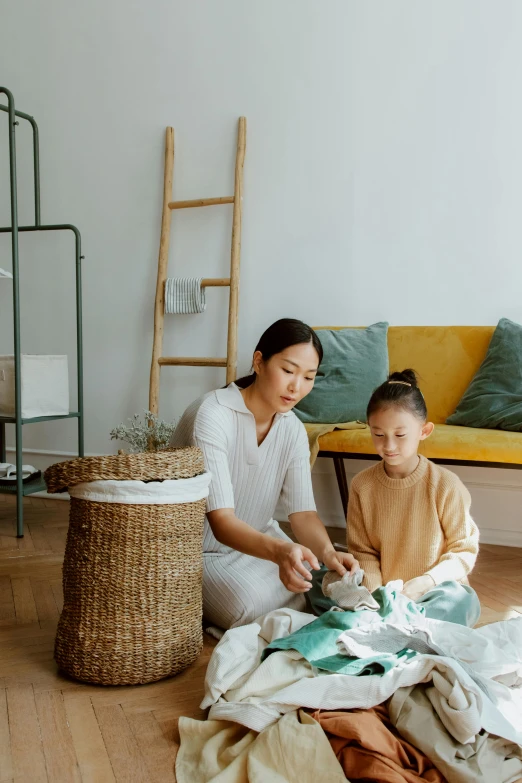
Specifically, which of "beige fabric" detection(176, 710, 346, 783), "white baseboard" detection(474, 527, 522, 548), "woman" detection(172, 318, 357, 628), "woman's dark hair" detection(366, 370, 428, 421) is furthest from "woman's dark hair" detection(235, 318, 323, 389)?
"white baseboard" detection(474, 527, 522, 548)

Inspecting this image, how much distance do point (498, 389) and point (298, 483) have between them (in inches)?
44.6

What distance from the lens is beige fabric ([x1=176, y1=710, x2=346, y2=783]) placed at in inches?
49.8

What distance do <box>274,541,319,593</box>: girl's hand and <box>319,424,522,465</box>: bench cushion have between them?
1134 mm

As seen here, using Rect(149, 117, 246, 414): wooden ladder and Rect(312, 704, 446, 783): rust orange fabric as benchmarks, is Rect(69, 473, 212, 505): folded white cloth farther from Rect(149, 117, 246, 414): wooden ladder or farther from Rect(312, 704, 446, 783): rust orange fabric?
Rect(149, 117, 246, 414): wooden ladder

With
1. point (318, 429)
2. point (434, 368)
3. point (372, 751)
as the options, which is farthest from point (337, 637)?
point (434, 368)

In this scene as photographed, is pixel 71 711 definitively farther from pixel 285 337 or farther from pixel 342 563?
pixel 285 337

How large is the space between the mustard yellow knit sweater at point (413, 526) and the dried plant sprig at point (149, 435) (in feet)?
5.06

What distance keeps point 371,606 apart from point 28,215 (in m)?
3.28

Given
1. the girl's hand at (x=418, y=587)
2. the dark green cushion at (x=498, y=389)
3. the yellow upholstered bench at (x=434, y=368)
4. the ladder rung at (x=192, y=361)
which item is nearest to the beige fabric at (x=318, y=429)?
the yellow upholstered bench at (x=434, y=368)

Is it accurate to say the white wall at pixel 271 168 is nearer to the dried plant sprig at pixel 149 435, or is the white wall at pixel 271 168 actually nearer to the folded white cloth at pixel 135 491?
the dried plant sprig at pixel 149 435

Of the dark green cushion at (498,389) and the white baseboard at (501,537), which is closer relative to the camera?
the dark green cushion at (498,389)

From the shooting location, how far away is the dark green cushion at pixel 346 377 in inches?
120

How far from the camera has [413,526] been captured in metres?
2.01

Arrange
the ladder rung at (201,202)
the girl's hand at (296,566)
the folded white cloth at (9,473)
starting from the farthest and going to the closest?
the ladder rung at (201,202), the folded white cloth at (9,473), the girl's hand at (296,566)
